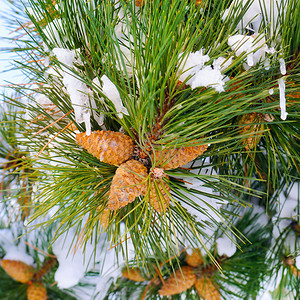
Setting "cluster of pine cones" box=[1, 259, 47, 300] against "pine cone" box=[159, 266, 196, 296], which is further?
"cluster of pine cones" box=[1, 259, 47, 300]

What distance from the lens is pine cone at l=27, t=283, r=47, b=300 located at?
34.2 inches

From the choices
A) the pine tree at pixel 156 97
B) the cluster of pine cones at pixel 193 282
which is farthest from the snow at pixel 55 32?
the cluster of pine cones at pixel 193 282

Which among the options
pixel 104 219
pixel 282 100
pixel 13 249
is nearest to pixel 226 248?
pixel 104 219

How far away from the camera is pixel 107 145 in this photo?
37 centimetres

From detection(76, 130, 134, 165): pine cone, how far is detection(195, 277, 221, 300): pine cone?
0.47 m

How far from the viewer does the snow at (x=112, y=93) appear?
33 cm

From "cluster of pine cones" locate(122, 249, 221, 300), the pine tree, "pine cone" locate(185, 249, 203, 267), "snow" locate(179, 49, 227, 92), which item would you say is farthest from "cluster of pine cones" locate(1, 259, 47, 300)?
"snow" locate(179, 49, 227, 92)

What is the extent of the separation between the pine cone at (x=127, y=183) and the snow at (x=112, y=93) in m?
0.07

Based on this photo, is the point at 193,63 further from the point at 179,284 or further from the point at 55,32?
the point at 179,284

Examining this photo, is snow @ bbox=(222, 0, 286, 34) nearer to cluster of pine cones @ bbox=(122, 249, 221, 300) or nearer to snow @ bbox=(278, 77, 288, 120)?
snow @ bbox=(278, 77, 288, 120)

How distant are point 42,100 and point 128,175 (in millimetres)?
227

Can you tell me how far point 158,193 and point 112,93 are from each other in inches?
4.9

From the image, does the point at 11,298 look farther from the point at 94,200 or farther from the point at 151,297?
the point at 94,200

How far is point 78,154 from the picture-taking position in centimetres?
42
